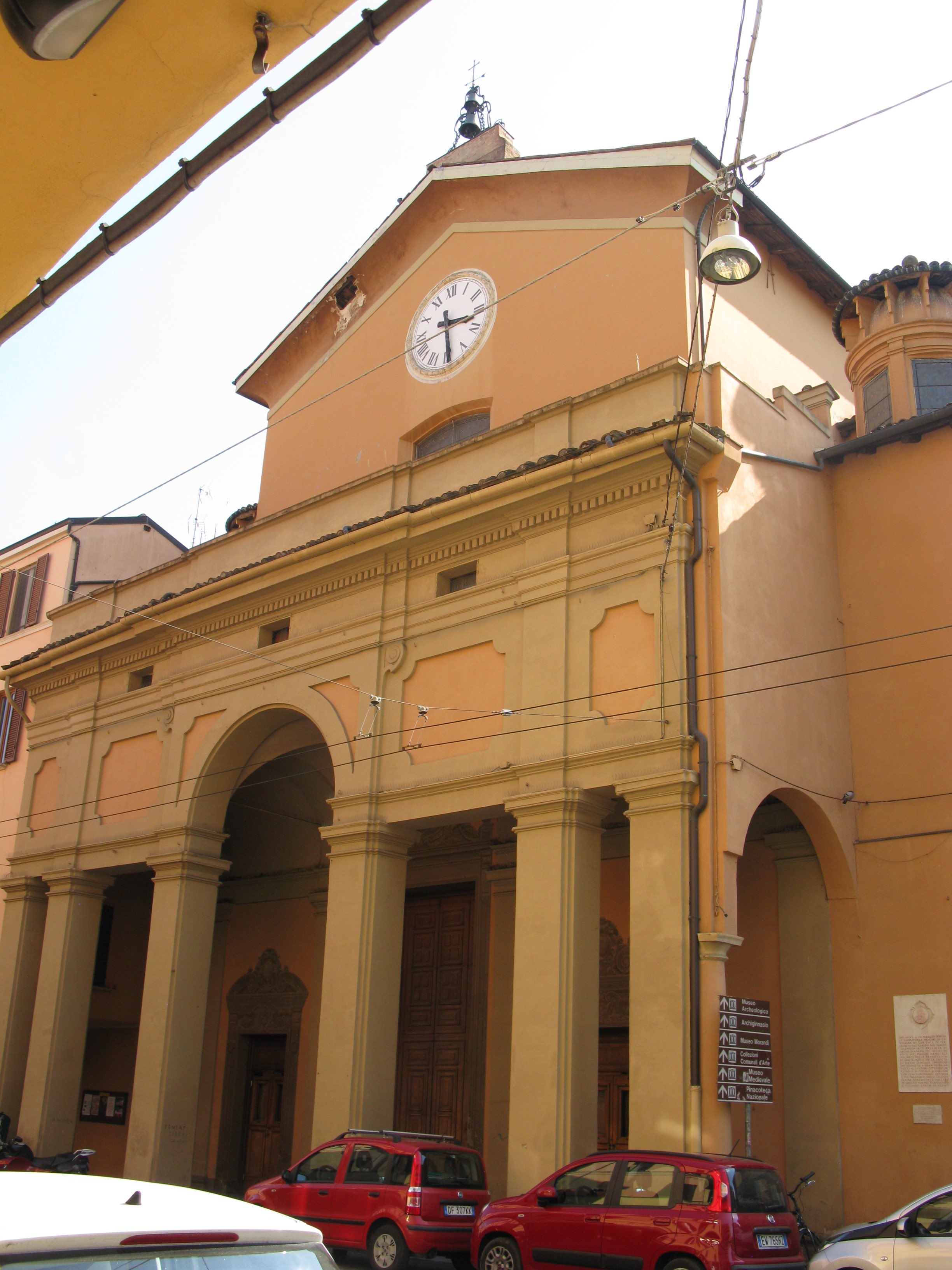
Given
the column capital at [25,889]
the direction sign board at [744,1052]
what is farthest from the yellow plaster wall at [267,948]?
the direction sign board at [744,1052]

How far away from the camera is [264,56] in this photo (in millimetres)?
3457

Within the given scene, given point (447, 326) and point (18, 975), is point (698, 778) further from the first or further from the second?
point (18, 975)

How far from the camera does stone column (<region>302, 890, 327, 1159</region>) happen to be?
1802 cm

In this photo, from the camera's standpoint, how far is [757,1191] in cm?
935

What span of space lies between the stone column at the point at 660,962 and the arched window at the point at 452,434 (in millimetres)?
6567

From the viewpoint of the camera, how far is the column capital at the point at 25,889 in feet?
64.4

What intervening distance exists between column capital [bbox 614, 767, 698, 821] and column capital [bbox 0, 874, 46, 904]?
11.6 m

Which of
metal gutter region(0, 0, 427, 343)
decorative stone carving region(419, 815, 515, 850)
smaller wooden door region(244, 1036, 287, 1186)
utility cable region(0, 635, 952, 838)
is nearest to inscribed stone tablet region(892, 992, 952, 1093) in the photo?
utility cable region(0, 635, 952, 838)

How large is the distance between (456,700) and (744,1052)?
209 inches

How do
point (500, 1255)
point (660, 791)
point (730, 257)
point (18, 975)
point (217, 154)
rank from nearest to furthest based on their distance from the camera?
point (217, 154)
point (730, 257)
point (500, 1255)
point (660, 791)
point (18, 975)

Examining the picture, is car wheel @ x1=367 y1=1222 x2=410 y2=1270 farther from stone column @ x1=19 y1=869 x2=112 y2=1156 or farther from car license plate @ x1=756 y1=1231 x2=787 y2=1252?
stone column @ x1=19 y1=869 x2=112 y2=1156

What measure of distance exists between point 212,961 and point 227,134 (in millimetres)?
18660

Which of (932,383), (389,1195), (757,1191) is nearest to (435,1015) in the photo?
(389,1195)

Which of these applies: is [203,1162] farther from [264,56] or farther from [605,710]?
[264,56]
